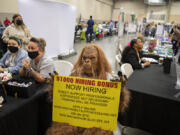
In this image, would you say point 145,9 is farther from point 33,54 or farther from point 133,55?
point 33,54

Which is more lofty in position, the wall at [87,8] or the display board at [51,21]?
the wall at [87,8]

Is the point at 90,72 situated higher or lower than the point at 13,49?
lower

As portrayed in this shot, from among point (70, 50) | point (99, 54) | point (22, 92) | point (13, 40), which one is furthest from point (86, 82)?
point (70, 50)

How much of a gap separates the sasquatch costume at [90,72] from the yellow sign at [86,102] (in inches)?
2.3

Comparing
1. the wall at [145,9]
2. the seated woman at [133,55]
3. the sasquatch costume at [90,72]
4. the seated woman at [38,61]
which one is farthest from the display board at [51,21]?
the wall at [145,9]

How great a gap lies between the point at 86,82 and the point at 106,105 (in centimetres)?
22

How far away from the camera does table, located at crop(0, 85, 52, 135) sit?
1.11 m

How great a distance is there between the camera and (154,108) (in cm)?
156

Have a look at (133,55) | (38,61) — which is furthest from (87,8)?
(38,61)

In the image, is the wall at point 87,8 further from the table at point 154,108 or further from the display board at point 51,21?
the table at point 154,108

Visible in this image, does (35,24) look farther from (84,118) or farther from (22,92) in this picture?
(84,118)

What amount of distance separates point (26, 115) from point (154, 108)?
1.26 m

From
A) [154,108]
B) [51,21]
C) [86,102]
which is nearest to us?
[86,102]

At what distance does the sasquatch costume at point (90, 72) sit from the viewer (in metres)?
1.09
